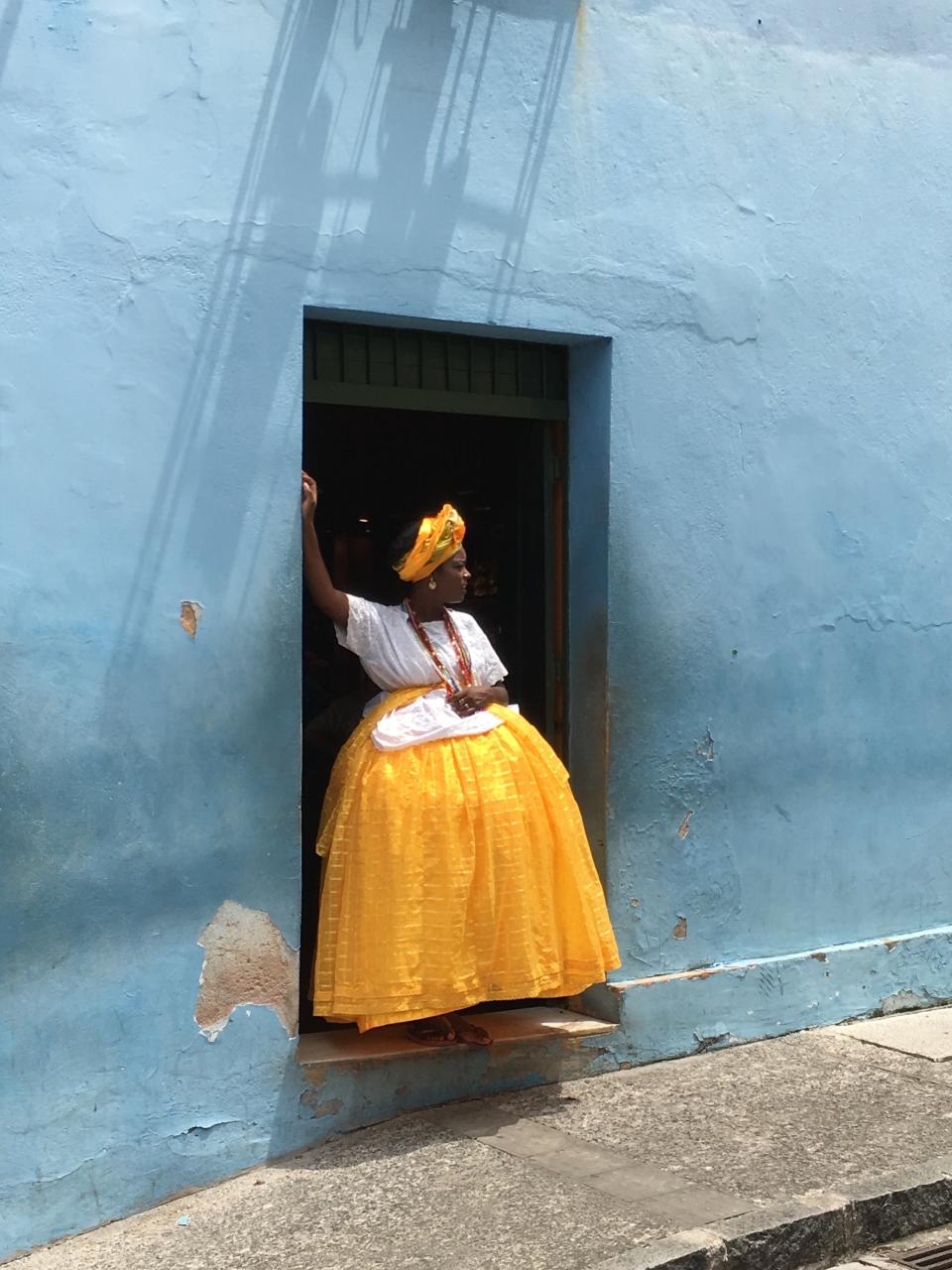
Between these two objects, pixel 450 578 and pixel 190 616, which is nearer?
pixel 190 616

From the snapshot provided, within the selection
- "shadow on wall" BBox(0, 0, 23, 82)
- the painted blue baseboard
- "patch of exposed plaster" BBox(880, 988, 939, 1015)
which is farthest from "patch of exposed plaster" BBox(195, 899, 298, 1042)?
"patch of exposed plaster" BBox(880, 988, 939, 1015)

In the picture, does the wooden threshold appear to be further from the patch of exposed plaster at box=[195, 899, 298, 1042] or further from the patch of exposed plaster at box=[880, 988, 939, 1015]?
the patch of exposed plaster at box=[880, 988, 939, 1015]

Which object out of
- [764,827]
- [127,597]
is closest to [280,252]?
[127,597]

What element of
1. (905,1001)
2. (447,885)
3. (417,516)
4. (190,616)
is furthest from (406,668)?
(905,1001)

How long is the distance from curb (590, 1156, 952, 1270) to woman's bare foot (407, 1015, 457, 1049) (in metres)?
1.27

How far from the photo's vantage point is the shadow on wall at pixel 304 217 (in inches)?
189

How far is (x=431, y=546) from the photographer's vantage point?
5.29m

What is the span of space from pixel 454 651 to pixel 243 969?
51.1 inches

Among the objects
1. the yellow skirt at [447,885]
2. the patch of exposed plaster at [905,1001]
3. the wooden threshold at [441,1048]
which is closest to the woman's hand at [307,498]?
the yellow skirt at [447,885]

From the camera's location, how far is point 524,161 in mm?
5504

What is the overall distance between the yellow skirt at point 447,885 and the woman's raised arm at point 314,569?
38 cm

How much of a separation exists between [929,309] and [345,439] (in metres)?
2.50

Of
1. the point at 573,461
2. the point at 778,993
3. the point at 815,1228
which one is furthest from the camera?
the point at 778,993

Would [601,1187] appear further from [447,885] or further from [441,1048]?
[447,885]
